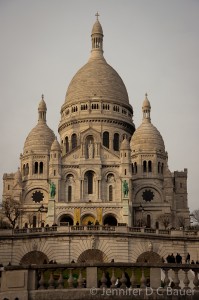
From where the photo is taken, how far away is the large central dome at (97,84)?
101375 millimetres

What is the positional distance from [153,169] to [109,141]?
825 cm

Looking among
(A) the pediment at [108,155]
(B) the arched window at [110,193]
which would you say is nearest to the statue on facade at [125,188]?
(B) the arched window at [110,193]

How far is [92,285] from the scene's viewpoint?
58.2 ft

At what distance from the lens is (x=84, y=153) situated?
8956cm

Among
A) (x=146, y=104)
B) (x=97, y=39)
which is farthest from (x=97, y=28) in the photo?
(x=146, y=104)

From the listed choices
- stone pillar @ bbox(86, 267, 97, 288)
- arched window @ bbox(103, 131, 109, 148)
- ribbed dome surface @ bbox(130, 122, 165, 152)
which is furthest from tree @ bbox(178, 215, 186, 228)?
stone pillar @ bbox(86, 267, 97, 288)

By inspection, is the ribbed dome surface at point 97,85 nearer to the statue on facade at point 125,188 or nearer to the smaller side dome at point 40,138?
the smaller side dome at point 40,138

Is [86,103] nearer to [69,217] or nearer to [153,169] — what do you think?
[153,169]

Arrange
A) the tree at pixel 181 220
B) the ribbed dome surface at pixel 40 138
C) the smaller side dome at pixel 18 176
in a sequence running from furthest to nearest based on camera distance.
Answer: the ribbed dome surface at pixel 40 138 → the smaller side dome at pixel 18 176 → the tree at pixel 181 220

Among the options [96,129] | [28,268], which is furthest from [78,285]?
[96,129]

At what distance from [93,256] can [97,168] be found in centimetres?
4156

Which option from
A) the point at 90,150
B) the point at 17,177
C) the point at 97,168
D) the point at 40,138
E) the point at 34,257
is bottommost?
the point at 34,257

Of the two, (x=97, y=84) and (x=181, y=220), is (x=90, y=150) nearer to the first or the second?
(x=181, y=220)

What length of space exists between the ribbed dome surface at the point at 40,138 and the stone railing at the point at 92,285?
3111 inches
